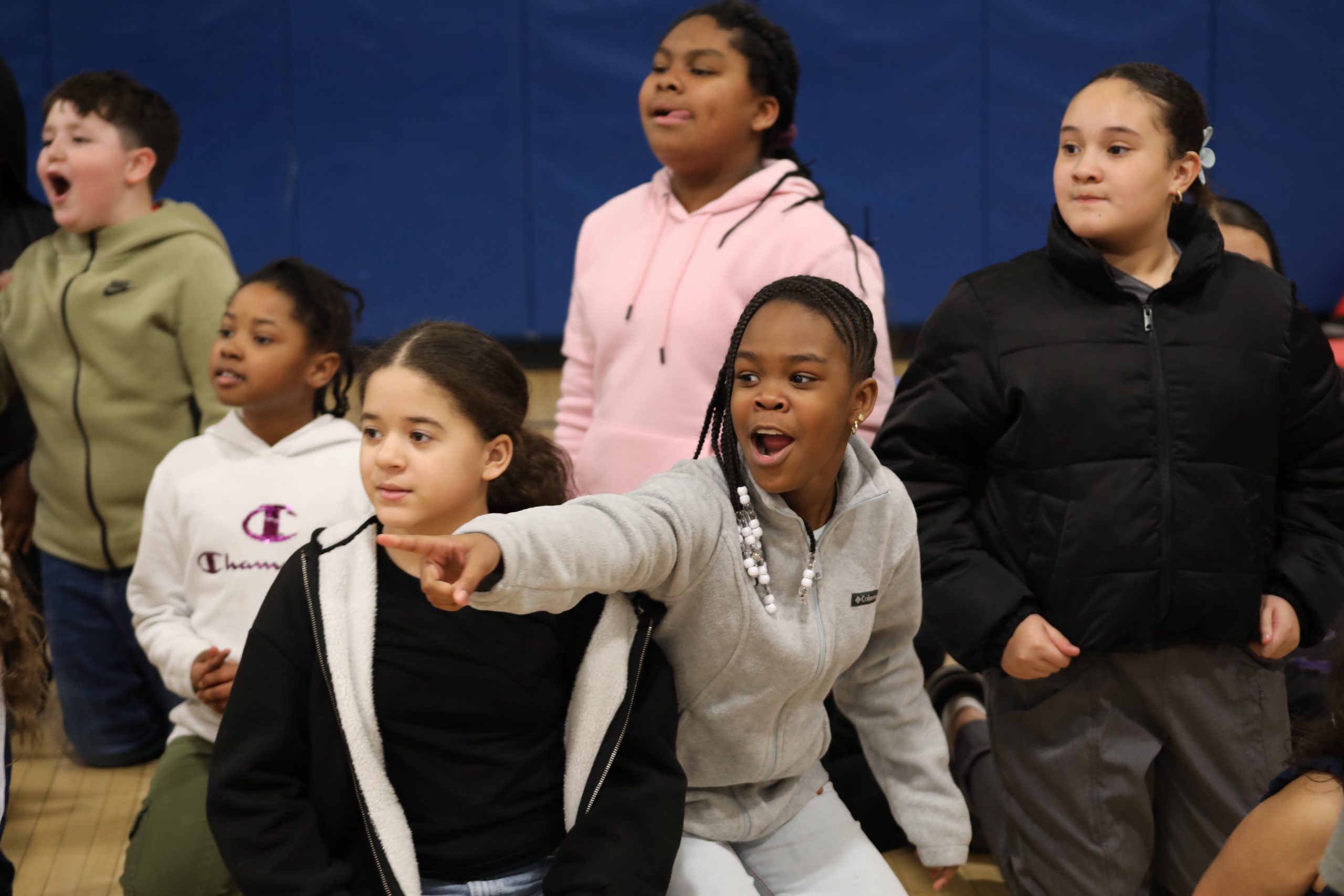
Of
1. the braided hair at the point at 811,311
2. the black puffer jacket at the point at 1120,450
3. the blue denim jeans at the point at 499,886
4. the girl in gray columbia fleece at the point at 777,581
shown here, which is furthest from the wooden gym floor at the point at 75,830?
the braided hair at the point at 811,311

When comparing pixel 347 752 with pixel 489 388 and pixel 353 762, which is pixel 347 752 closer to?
pixel 353 762

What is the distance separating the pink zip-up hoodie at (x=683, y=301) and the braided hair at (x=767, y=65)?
13 millimetres

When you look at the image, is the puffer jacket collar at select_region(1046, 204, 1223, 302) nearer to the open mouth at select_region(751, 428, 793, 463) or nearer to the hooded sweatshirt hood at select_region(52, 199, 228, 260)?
the open mouth at select_region(751, 428, 793, 463)

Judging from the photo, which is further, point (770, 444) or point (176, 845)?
point (176, 845)

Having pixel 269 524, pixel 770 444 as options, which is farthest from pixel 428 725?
pixel 269 524

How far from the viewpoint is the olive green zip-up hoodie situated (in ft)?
9.14

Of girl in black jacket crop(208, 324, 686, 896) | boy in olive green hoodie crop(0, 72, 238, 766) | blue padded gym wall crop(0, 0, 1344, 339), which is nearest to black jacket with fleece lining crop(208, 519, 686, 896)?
girl in black jacket crop(208, 324, 686, 896)

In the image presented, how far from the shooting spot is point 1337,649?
4.63ft

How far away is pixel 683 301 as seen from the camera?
2.37 m

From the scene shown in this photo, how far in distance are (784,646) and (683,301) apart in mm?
910

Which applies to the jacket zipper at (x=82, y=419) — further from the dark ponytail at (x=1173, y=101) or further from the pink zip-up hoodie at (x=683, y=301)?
the dark ponytail at (x=1173, y=101)

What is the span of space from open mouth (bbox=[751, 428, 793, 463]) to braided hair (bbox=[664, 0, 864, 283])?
0.82 meters

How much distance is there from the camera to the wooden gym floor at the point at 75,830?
2.34 meters

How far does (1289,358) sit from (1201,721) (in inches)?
22.2
